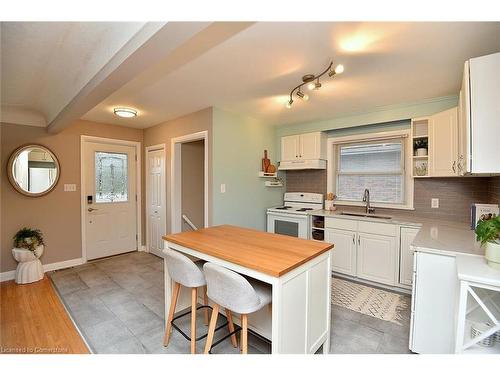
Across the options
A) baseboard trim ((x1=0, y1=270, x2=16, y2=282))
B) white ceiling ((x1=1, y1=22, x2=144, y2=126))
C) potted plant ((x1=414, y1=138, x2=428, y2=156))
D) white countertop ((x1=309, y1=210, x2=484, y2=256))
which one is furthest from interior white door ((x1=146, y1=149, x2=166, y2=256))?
potted plant ((x1=414, y1=138, x2=428, y2=156))

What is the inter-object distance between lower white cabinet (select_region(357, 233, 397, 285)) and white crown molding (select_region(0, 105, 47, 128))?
4.80 meters

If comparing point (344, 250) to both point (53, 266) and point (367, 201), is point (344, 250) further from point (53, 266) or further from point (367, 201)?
point (53, 266)

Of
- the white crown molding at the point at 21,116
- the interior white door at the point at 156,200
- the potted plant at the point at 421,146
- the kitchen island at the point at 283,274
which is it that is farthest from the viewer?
the interior white door at the point at 156,200

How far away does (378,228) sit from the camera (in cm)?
303

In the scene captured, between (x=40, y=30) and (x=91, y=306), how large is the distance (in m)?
2.56

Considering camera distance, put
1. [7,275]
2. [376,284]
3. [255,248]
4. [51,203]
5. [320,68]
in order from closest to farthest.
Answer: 1. [255,248]
2. [320,68]
3. [376,284]
4. [7,275]
5. [51,203]

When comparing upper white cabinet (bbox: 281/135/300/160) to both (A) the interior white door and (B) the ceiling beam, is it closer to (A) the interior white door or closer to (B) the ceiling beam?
(A) the interior white door

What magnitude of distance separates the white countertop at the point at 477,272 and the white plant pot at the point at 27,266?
4510 mm

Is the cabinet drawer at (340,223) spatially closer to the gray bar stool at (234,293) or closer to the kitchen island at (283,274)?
the kitchen island at (283,274)

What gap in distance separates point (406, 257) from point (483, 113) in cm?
190

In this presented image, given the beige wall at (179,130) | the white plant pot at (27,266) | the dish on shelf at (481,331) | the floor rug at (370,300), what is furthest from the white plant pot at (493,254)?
the white plant pot at (27,266)

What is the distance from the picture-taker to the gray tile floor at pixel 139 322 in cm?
195

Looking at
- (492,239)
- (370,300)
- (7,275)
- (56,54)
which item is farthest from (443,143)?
(7,275)

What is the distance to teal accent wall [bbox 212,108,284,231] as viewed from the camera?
3256 millimetres
